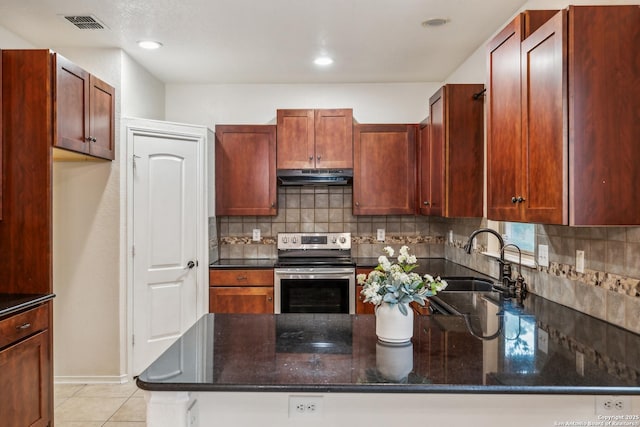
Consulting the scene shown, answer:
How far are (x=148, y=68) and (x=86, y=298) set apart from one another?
2023 mm

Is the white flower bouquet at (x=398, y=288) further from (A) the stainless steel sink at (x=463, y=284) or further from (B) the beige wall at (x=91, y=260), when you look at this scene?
(B) the beige wall at (x=91, y=260)

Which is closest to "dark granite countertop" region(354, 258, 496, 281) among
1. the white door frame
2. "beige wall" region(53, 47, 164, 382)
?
the white door frame

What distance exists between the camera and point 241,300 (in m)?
3.86

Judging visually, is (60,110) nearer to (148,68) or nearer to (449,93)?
(148,68)

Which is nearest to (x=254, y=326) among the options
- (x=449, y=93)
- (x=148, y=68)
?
(x=449, y=93)

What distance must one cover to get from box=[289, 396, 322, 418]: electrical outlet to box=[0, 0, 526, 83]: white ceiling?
222cm

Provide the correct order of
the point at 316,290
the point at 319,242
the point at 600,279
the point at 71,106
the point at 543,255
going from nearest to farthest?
1. the point at 600,279
2. the point at 543,255
3. the point at 71,106
4. the point at 316,290
5. the point at 319,242

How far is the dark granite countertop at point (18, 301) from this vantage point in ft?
7.20

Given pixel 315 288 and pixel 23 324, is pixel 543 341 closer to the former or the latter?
pixel 315 288

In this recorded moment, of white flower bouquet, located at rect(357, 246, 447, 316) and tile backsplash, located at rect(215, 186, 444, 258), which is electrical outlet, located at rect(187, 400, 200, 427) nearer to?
white flower bouquet, located at rect(357, 246, 447, 316)

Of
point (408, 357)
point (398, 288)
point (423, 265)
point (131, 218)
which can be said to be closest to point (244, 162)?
point (131, 218)

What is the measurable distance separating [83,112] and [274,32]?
4.59ft

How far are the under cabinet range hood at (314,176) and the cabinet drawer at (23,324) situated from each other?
7.15 ft

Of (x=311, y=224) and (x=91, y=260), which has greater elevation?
(x=311, y=224)
